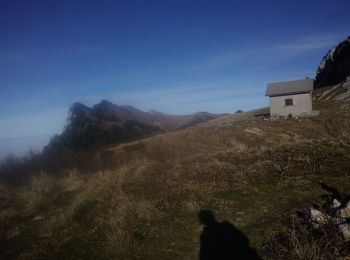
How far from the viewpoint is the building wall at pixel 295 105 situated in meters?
29.0

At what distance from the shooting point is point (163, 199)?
10.5 meters

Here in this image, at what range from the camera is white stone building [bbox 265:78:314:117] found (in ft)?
95.0

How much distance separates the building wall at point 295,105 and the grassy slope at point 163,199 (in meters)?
11.0

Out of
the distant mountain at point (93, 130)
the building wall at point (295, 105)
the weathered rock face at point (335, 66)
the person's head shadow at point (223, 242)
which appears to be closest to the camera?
the person's head shadow at point (223, 242)

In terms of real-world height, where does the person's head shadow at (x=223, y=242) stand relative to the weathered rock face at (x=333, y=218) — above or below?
below

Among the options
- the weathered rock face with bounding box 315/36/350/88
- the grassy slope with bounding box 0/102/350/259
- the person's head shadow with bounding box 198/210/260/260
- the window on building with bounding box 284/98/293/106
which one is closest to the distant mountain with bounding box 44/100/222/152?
the window on building with bounding box 284/98/293/106

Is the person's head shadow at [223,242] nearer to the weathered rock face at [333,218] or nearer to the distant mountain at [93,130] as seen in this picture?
the weathered rock face at [333,218]

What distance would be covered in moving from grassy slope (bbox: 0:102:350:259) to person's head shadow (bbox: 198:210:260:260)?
8.1 inches

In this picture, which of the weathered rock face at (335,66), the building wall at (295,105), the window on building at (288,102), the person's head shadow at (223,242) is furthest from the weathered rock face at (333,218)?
the weathered rock face at (335,66)

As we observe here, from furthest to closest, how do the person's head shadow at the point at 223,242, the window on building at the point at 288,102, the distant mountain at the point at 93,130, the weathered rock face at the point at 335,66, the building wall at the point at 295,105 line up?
the weathered rock face at the point at 335,66, the distant mountain at the point at 93,130, the window on building at the point at 288,102, the building wall at the point at 295,105, the person's head shadow at the point at 223,242

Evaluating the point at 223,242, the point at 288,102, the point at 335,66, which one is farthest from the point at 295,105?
the point at 335,66

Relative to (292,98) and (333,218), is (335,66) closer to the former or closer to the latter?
(292,98)

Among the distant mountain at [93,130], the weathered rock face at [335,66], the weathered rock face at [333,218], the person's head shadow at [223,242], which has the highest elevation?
the weathered rock face at [335,66]

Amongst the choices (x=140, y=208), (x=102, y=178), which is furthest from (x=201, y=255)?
(x=102, y=178)
